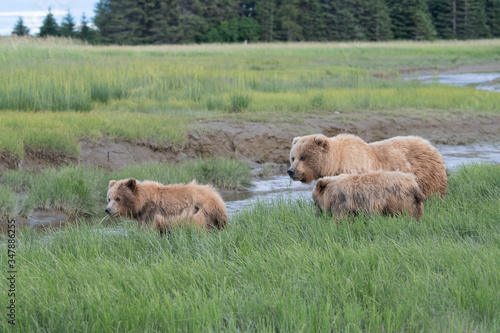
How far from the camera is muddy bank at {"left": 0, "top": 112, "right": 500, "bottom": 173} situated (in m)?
10.6

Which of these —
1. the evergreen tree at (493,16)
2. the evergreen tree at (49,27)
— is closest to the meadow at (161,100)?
the evergreen tree at (49,27)

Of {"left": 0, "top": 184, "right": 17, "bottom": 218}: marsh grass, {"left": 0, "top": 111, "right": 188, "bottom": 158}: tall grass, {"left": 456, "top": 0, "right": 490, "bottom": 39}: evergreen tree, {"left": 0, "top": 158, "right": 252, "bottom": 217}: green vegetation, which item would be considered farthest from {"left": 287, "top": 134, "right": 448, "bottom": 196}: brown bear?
{"left": 456, "top": 0, "right": 490, "bottom": 39}: evergreen tree

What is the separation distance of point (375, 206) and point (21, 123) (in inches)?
301

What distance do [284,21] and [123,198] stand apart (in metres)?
67.5

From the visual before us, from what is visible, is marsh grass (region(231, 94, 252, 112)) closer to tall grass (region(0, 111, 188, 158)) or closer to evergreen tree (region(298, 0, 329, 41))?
tall grass (region(0, 111, 188, 158))

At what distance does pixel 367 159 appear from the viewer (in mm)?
6875

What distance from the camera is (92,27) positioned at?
68.4m

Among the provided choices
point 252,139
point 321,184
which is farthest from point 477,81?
point 321,184

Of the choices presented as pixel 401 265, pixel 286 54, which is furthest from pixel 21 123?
pixel 286 54

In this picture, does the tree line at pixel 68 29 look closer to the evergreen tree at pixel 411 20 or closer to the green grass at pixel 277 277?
the evergreen tree at pixel 411 20

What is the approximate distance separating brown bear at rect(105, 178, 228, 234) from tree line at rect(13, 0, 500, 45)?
59.9 meters

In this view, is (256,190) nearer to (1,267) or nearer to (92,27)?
(1,267)

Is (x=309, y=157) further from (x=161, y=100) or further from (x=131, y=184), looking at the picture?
(x=161, y=100)

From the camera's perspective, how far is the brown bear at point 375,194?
555cm
